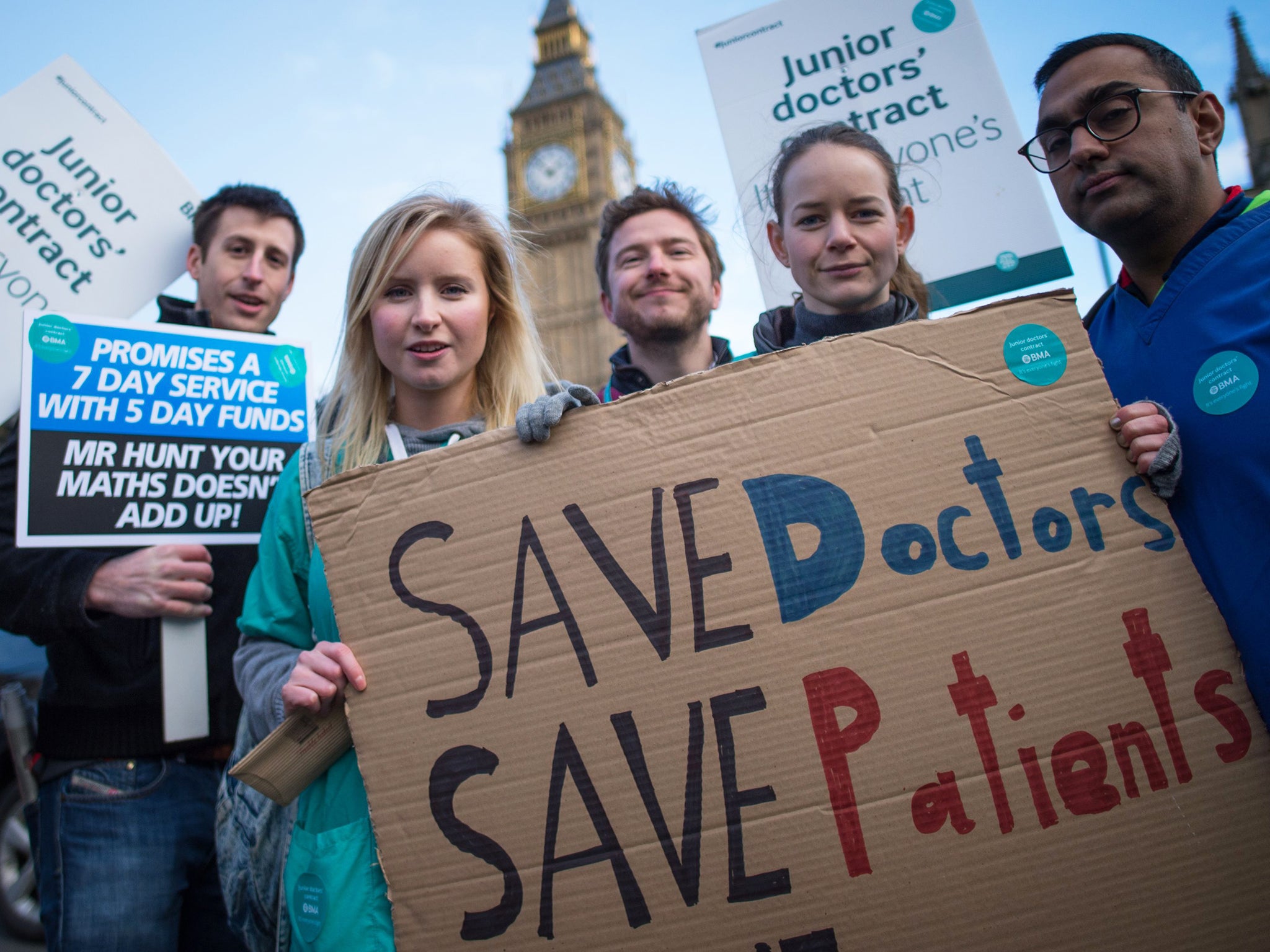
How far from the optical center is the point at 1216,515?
1.14m

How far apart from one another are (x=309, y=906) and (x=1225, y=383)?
1.56m

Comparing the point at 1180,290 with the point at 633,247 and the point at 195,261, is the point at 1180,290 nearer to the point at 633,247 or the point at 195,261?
the point at 633,247

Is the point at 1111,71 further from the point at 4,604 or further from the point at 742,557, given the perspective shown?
the point at 4,604

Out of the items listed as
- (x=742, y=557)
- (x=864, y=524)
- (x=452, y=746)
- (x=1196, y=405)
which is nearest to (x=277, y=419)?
(x=452, y=746)

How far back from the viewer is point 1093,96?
146cm

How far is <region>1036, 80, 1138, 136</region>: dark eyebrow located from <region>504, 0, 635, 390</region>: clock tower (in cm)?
3522

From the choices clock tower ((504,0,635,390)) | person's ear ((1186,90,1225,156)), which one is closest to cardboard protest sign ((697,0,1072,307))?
person's ear ((1186,90,1225,156))

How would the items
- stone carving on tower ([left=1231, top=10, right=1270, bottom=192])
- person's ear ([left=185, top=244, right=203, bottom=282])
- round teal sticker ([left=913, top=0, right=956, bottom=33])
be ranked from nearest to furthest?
person's ear ([left=185, top=244, right=203, bottom=282]) → round teal sticker ([left=913, top=0, right=956, bottom=33]) → stone carving on tower ([left=1231, top=10, right=1270, bottom=192])

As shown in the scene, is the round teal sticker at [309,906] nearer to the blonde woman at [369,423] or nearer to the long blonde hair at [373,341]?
the blonde woman at [369,423]

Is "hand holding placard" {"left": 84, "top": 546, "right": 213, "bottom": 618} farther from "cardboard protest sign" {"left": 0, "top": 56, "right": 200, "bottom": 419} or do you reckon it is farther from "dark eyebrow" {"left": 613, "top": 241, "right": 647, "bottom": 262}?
"dark eyebrow" {"left": 613, "top": 241, "right": 647, "bottom": 262}

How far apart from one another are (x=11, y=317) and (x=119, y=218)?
1.39 feet

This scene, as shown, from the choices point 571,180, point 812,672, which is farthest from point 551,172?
point 812,672

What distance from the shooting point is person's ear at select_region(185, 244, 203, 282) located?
2.19 metres

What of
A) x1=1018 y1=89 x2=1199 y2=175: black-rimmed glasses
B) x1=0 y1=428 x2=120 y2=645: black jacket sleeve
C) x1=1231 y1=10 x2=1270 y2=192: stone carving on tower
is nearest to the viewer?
x1=1018 y1=89 x2=1199 y2=175: black-rimmed glasses
